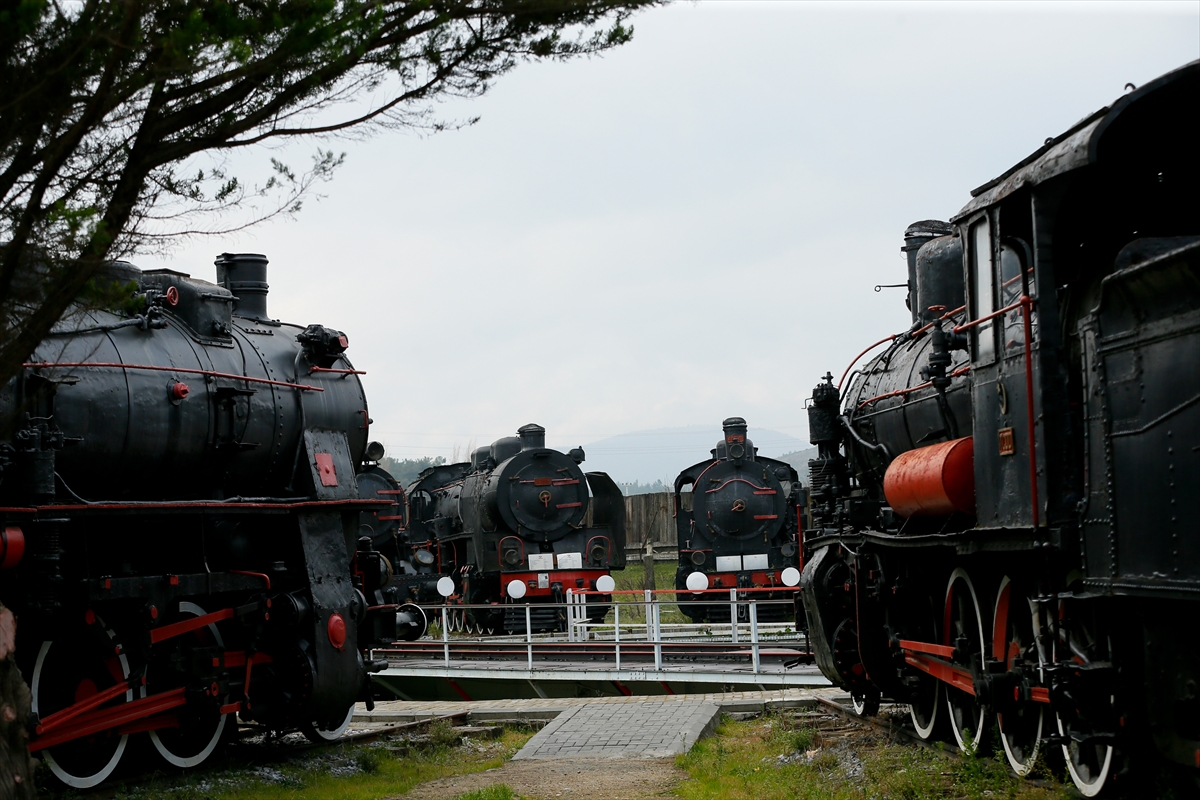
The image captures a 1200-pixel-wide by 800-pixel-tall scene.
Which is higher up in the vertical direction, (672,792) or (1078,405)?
(1078,405)

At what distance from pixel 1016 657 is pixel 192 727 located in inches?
238

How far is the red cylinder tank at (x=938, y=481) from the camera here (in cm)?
809

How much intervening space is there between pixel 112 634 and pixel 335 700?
6.37 feet

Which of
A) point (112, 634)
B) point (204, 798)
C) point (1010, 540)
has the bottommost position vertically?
point (204, 798)

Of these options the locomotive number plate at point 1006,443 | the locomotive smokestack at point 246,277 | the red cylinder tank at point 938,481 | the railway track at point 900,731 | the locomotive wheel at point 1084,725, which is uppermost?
the locomotive smokestack at point 246,277

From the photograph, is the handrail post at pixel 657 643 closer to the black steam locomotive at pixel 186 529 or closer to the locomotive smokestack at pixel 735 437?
the black steam locomotive at pixel 186 529

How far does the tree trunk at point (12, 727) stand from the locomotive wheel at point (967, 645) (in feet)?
18.4

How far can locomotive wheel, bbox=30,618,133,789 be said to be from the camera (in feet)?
29.8

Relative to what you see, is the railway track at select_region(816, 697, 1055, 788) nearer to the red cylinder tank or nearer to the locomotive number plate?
the red cylinder tank

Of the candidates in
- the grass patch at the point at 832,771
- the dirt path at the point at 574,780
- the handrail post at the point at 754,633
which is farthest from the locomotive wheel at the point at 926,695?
the handrail post at the point at 754,633

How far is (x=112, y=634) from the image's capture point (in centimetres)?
945

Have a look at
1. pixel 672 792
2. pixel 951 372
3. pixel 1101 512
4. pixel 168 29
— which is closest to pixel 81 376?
pixel 168 29

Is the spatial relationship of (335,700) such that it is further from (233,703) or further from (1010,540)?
(1010,540)

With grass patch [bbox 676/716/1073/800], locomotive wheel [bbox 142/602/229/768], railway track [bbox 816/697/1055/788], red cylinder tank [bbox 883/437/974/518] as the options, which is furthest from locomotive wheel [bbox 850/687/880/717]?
locomotive wheel [bbox 142/602/229/768]
